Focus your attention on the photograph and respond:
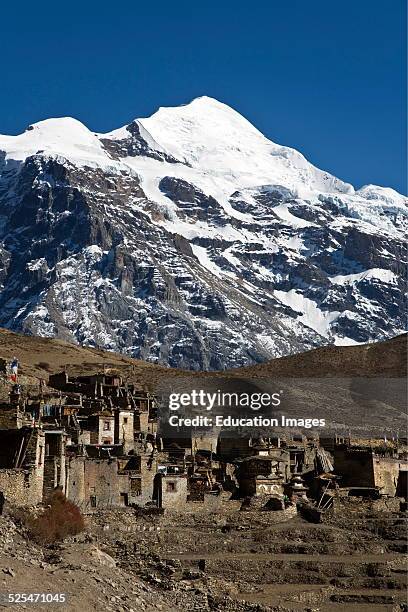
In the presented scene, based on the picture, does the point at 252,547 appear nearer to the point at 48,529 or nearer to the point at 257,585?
the point at 257,585

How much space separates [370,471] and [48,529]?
24.2 meters

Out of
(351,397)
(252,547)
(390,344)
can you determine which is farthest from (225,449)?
(390,344)

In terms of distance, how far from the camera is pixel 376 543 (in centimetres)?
4441

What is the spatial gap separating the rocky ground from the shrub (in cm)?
44

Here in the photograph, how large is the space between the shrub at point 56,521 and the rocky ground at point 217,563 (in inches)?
17.2

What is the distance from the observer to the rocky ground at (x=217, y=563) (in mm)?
30250

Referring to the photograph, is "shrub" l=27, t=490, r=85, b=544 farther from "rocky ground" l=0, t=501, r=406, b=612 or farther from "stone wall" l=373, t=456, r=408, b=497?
"stone wall" l=373, t=456, r=408, b=497

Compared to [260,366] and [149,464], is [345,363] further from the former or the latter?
[149,464]

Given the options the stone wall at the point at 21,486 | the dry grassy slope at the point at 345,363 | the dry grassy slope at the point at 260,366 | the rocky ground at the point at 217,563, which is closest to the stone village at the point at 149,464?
the stone wall at the point at 21,486

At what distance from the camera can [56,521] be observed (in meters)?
36.8

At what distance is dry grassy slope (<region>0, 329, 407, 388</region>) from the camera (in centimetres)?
12162

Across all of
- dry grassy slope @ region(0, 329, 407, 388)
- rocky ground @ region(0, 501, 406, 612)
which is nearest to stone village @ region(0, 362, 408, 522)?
rocky ground @ region(0, 501, 406, 612)

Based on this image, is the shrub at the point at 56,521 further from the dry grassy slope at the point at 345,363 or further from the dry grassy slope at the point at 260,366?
the dry grassy slope at the point at 345,363

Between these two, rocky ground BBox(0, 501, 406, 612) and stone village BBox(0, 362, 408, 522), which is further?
stone village BBox(0, 362, 408, 522)
